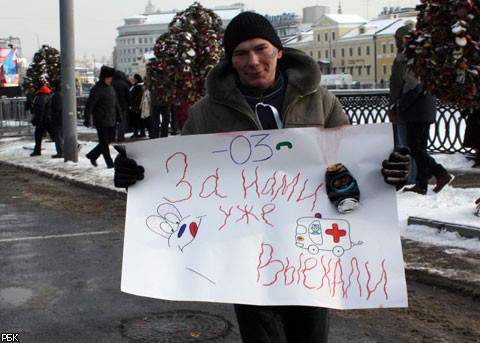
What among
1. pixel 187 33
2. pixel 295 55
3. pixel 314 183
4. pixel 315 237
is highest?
pixel 187 33

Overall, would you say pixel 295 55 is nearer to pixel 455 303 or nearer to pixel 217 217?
pixel 217 217

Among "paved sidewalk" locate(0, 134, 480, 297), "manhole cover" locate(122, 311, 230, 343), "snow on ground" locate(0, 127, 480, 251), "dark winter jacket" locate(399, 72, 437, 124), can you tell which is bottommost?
"manhole cover" locate(122, 311, 230, 343)

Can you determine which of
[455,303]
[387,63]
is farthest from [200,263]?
[387,63]

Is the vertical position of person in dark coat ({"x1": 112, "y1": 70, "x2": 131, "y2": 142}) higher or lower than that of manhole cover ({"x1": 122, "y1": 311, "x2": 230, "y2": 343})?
higher

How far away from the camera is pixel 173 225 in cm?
333

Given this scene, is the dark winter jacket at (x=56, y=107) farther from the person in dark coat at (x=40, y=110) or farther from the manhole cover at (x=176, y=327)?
the manhole cover at (x=176, y=327)

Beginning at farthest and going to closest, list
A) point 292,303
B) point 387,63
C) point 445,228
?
point 387,63
point 445,228
point 292,303

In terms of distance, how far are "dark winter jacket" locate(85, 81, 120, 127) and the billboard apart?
2744 centimetres

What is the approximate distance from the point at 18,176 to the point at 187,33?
424cm

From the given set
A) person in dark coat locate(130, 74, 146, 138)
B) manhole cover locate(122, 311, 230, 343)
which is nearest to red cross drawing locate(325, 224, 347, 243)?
manhole cover locate(122, 311, 230, 343)

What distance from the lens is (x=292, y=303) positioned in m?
3.17

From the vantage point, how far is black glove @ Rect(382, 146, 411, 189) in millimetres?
3109

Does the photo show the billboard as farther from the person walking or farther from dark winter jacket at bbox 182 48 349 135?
dark winter jacket at bbox 182 48 349 135

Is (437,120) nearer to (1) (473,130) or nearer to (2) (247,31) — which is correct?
(1) (473,130)
